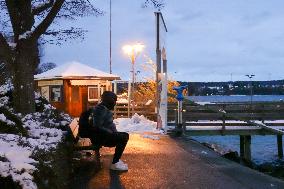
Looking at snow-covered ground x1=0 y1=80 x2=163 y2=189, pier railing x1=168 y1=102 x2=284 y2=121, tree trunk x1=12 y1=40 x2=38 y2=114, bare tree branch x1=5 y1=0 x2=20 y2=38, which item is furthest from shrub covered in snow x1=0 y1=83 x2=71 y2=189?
pier railing x1=168 y1=102 x2=284 y2=121

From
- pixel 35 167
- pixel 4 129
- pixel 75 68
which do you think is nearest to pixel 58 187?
pixel 35 167

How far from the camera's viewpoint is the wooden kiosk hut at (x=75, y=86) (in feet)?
99.4

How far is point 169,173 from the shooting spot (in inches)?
353

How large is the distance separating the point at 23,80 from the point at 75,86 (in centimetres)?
2094

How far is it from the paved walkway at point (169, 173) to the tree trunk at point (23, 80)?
1.76 metres

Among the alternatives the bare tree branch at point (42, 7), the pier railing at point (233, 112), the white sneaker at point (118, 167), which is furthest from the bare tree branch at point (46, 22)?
the pier railing at point (233, 112)

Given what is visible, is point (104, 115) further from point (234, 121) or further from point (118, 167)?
point (234, 121)

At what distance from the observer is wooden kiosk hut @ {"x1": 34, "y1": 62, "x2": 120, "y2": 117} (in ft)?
99.4

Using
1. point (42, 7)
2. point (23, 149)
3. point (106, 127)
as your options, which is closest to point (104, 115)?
point (106, 127)

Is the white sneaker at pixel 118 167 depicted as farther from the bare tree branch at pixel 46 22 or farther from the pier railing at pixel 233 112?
the pier railing at pixel 233 112

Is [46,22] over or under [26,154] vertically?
over

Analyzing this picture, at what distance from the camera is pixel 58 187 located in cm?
562

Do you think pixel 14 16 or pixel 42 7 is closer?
pixel 14 16

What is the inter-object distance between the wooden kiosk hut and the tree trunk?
62.0ft
